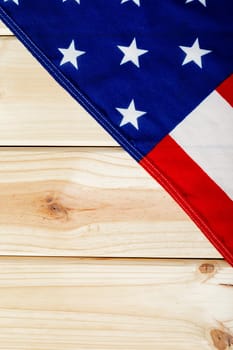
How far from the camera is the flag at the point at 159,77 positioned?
25.9 inches

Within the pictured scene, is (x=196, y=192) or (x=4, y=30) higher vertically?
(x=4, y=30)

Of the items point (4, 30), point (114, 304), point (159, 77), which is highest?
point (4, 30)

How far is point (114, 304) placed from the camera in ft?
2.17

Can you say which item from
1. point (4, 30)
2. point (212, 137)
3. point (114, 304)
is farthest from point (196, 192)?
point (4, 30)

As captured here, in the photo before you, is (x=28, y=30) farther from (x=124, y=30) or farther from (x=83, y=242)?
(x=83, y=242)

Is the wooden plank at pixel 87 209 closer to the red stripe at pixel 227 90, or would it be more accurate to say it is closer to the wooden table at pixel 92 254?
the wooden table at pixel 92 254

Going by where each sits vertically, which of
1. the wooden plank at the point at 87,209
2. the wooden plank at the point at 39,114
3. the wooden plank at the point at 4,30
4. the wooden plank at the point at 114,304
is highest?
the wooden plank at the point at 4,30

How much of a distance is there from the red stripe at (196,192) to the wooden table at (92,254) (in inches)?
0.6

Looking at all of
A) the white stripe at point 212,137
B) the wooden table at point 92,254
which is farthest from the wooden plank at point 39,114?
the white stripe at point 212,137

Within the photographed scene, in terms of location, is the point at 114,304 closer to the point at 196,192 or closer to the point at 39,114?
the point at 196,192

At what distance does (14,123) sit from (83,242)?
0.68 ft

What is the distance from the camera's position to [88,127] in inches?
26.8

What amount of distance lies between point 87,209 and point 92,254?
0.07 meters

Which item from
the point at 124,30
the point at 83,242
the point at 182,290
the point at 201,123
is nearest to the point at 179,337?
the point at 182,290
